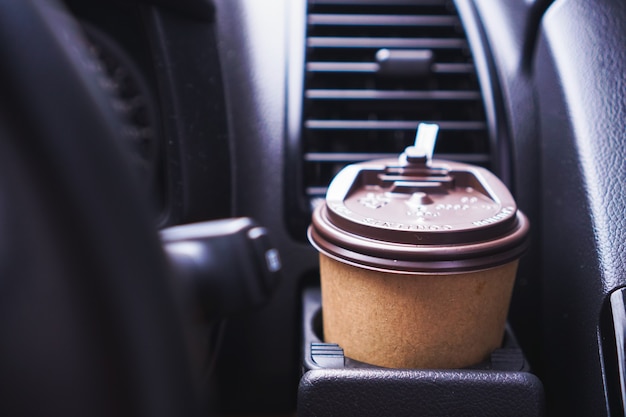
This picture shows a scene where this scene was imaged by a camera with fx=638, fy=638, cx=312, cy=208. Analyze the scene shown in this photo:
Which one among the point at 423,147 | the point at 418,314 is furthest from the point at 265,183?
the point at 418,314

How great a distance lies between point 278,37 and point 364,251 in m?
0.44

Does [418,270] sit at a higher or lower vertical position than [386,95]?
lower

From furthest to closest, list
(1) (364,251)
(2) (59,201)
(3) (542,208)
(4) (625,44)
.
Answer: (3) (542,208) → (4) (625,44) → (1) (364,251) → (2) (59,201)

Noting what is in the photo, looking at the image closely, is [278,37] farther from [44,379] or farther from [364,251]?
[44,379]

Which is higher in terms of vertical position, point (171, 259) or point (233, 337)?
point (171, 259)

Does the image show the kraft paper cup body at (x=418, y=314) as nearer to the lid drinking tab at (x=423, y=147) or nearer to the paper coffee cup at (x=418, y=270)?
the paper coffee cup at (x=418, y=270)

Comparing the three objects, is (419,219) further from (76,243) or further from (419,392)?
(76,243)

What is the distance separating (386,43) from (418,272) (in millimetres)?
459

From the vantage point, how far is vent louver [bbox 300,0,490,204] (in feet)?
2.85

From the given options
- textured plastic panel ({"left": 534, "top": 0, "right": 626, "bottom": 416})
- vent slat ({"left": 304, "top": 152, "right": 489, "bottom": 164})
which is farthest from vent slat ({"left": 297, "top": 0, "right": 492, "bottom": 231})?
textured plastic panel ({"left": 534, "top": 0, "right": 626, "bottom": 416})

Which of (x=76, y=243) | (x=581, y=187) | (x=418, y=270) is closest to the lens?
(x=76, y=243)

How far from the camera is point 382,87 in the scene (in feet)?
2.94

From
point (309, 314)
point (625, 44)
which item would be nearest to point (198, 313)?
point (309, 314)

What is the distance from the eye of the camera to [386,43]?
0.90 meters
